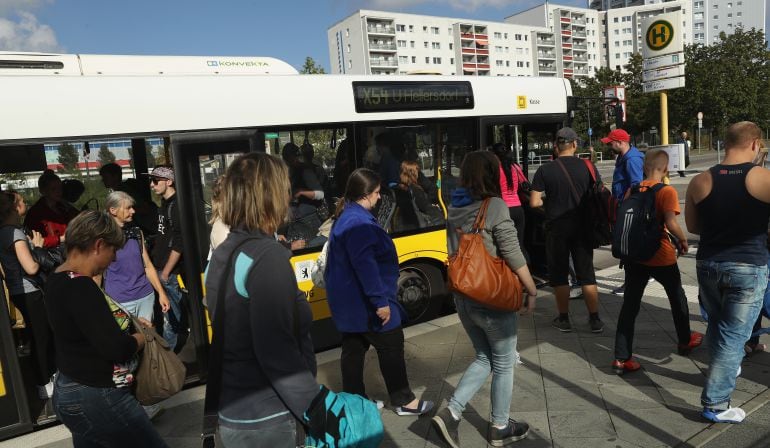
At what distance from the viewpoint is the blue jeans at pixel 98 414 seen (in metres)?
2.37

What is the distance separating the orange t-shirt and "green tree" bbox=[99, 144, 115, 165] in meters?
4.76

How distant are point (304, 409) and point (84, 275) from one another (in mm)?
1120

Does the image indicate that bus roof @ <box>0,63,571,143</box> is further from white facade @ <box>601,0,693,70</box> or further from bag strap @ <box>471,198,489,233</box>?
white facade @ <box>601,0,693,70</box>

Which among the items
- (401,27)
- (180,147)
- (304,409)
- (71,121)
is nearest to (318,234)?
(180,147)

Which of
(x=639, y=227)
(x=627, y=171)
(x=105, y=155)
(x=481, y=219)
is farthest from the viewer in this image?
(x=627, y=171)

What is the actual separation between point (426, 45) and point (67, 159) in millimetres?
102786

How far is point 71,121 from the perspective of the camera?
14.8 ft

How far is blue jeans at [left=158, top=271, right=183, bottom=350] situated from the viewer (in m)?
5.28

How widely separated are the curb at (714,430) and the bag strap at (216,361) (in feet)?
9.44

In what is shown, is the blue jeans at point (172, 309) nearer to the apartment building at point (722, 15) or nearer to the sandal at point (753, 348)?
the sandal at point (753, 348)

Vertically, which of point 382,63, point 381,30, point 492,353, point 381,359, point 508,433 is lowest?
point 508,433

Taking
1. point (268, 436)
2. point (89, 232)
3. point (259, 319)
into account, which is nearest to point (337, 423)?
point (268, 436)

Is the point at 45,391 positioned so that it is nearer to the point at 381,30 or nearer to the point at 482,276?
the point at 482,276

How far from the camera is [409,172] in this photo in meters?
6.14
